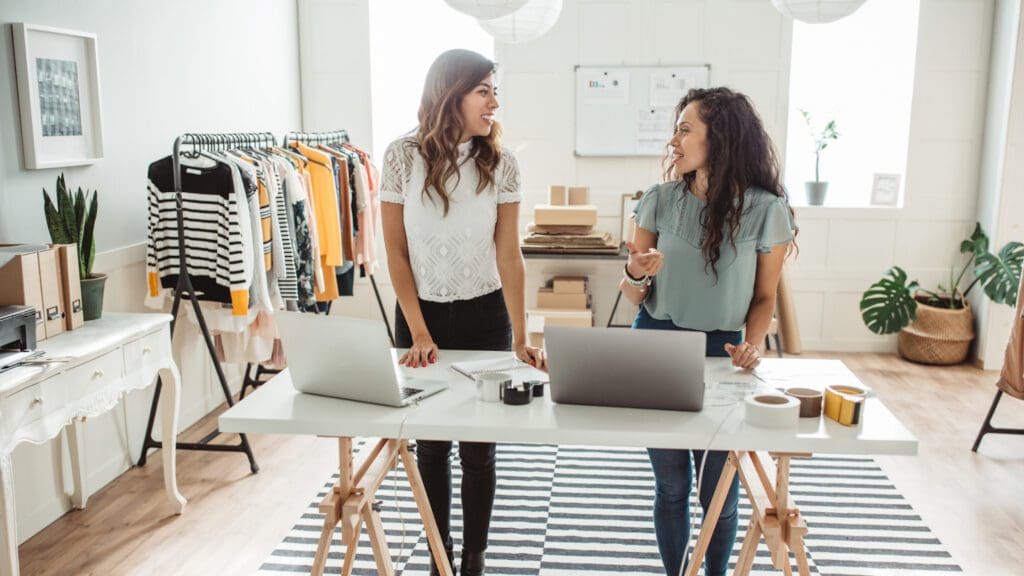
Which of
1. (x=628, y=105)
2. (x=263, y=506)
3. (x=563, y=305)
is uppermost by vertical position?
(x=628, y=105)

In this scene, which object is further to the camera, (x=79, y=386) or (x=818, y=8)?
(x=818, y=8)

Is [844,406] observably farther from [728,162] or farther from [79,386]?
[79,386]

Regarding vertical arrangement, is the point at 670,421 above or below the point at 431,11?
below

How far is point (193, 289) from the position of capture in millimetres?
3342

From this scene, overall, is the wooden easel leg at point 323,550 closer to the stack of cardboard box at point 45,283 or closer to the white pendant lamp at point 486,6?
the stack of cardboard box at point 45,283

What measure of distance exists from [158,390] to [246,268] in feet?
2.02

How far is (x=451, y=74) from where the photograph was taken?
221 cm

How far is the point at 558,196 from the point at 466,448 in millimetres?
2844

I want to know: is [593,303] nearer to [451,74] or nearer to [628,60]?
[628,60]

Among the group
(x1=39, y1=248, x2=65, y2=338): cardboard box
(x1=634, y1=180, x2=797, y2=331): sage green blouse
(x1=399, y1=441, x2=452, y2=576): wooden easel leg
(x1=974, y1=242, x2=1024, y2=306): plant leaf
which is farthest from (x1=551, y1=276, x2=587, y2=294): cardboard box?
(x1=399, y1=441, x2=452, y2=576): wooden easel leg

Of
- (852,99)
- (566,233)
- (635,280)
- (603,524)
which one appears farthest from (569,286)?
(635,280)

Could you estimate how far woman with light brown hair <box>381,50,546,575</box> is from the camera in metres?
2.22

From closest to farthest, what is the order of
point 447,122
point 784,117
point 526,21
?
point 447,122
point 526,21
point 784,117

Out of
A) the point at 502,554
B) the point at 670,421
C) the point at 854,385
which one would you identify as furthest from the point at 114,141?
the point at 854,385
